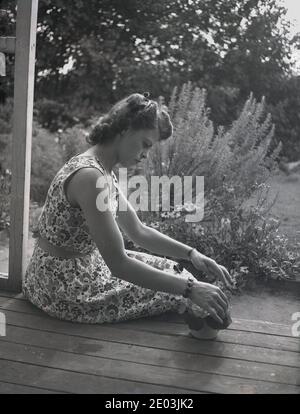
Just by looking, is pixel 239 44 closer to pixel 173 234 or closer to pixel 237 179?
pixel 237 179

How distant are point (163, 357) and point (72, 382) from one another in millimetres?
398

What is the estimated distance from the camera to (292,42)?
18.5ft

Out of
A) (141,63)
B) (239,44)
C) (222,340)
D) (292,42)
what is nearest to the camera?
(222,340)

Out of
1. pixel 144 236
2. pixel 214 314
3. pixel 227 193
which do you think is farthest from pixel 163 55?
pixel 214 314

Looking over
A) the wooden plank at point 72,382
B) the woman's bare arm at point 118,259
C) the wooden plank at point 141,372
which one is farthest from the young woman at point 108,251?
the wooden plank at point 72,382

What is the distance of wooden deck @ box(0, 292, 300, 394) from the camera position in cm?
188

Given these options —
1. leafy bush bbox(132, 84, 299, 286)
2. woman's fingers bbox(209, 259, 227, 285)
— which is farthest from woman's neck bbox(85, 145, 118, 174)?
leafy bush bbox(132, 84, 299, 286)

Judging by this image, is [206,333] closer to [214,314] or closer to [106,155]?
[214,314]

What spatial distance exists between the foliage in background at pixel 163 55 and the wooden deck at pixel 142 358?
3846 millimetres

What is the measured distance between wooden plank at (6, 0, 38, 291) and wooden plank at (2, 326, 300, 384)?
1.87ft

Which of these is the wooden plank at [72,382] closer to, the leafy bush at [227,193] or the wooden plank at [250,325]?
the wooden plank at [250,325]

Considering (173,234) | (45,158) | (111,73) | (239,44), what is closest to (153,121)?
(173,234)

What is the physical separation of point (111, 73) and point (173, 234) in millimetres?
3432

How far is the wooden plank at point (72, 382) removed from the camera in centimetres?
183
